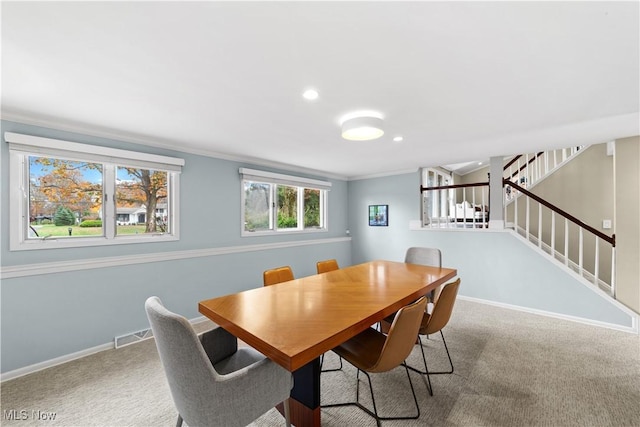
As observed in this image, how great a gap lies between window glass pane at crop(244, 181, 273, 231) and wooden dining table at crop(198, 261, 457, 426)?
2061 mm

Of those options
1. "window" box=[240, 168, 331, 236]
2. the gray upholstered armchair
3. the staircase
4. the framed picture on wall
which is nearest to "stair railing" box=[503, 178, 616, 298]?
the staircase

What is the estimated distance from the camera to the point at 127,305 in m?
2.85

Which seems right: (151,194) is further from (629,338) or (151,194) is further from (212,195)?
(629,338)

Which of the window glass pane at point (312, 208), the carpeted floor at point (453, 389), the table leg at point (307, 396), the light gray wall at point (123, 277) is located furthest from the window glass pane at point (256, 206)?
the table leg at point (307, 396)

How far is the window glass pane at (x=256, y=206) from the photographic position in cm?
415

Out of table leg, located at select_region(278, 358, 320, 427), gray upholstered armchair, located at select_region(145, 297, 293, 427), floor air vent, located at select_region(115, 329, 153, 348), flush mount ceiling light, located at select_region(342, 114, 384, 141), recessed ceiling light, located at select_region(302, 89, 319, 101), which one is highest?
recessed ceiling light, located at select_region(302, 89, 319, 101)

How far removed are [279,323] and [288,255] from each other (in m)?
3.15

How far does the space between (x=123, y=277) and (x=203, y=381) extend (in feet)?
7.76

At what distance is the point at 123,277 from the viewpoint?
9.32 feet

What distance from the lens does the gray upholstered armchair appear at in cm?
110

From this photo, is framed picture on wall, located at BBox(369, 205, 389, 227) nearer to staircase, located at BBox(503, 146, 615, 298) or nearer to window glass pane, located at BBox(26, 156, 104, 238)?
staircase, located at BBox(503, 146, 615, 298)

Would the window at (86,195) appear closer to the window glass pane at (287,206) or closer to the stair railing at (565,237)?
the window glass pane at (287,206)

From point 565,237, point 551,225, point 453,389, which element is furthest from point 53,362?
point 551,225

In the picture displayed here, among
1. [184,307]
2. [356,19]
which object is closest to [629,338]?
[356,19]
